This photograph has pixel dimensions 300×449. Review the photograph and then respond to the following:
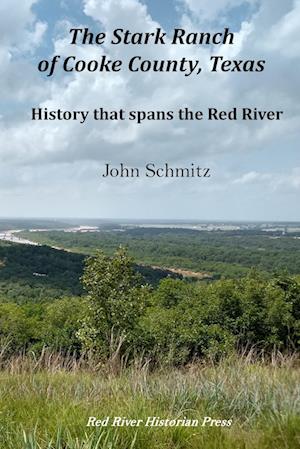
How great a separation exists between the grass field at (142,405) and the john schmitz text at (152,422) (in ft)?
0.12

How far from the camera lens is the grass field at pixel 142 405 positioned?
2.82m

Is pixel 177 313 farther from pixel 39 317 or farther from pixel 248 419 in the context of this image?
pixel 248 419

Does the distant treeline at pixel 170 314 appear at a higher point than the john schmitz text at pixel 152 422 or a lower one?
lower

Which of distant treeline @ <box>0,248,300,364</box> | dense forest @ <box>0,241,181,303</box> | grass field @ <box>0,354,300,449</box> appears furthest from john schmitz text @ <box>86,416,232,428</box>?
dense forest @ <box>0,241,181,303</box>

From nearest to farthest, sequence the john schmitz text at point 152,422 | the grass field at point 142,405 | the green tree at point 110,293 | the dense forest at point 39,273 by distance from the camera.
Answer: the grass field at point 142,405 < the john schmitz text at point 152,422 < the green tree at point 110,293 < the dense forest at point 39,273

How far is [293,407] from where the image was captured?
3.25 meters

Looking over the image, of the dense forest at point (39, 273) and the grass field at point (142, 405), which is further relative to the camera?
the dense forest at point (39, 273)

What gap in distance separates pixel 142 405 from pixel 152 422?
29 centimetres

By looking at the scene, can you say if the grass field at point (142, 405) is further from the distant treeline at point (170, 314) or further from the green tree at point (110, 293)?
the green tree at point (110, 293)

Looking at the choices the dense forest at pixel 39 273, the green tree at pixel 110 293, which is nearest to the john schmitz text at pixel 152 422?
the green tree at pixel 110 293

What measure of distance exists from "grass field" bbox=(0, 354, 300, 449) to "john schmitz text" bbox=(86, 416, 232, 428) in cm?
4

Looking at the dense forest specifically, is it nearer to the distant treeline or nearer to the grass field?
the distant treeline

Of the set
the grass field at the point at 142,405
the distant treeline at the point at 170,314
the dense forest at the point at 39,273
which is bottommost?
the dense forest at the point at 39,273

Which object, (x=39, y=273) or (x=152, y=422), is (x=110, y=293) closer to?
(x=152, y=422)
